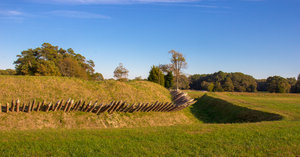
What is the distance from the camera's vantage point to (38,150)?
429 cm

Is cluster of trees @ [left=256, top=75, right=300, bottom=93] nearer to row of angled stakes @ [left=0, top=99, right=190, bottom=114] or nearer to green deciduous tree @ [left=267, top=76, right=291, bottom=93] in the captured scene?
green deciduous tree @ [left=267, top=76, right=291, bottom=93]

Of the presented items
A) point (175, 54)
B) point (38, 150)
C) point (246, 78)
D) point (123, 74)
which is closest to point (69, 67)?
point (123, 74)

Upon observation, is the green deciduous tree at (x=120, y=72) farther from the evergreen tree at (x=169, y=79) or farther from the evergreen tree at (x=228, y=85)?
the evergreen tree at (x=228, y=85)

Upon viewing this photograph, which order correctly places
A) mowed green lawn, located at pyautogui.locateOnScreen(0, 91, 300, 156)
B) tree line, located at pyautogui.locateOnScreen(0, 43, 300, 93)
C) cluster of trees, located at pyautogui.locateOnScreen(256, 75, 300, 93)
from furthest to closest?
cluster of trees, located at pyautogui.locateOnScreen(256, 75, 300, 93) < tree line, located at pyautogui.locateOnScreen(0, 43, 300, 93) < mowed green lawn, located at pyautogui.locateOnScreen(0, 91, 300, 156)

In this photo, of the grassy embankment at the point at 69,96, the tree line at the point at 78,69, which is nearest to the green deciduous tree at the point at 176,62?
the tree line at the point at 78,69

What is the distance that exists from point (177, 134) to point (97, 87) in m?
8.78

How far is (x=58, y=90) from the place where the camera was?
11.4 metres

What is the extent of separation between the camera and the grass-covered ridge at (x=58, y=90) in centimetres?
1010

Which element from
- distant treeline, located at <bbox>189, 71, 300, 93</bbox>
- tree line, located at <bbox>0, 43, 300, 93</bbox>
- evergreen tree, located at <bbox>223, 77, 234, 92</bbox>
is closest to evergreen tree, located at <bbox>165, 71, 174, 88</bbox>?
tree line, located at <bbox>0, 43, 300, 93</bbox>

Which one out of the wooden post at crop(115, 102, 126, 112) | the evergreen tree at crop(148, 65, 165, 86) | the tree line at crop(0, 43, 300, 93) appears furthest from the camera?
the evergreen tree at crop(148, 65, 165, 86)

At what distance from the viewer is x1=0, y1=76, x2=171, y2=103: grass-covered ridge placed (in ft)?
33.1

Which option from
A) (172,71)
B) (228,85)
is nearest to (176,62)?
(172,71)

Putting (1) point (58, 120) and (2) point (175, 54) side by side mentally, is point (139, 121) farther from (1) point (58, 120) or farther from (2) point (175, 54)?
(2) point (175, 54)

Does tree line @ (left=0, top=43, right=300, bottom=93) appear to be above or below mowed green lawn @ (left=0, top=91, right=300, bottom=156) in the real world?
above
